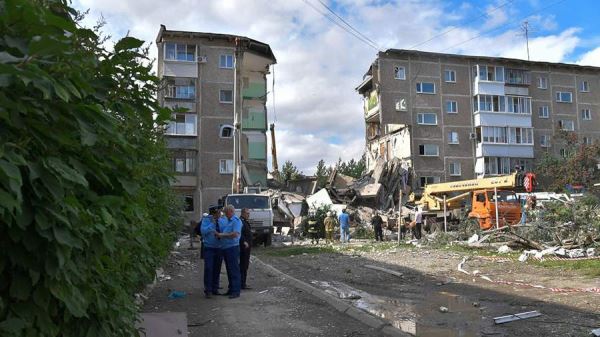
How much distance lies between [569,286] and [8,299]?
1162cm

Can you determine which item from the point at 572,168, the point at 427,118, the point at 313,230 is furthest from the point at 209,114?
the point at 572,168

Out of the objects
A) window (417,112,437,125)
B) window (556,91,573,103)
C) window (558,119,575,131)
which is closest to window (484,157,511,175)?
window (417,112,437,125)

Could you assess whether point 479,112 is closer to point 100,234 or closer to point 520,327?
point 520,327

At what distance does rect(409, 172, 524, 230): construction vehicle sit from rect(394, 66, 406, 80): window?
1936 centimetres

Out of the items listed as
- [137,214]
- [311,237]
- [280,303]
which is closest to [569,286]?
[280,303]

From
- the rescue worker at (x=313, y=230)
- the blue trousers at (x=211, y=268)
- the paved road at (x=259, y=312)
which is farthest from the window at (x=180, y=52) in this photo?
the blue trousers at (x=211, y=268)

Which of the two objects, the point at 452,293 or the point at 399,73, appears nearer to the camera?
the point at 452,293

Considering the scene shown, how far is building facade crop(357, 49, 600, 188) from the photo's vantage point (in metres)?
49.4

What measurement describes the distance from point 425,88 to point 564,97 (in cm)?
1507

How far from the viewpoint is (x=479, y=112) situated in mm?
50500

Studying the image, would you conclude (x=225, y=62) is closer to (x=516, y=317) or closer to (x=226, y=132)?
(x=226, y=132)

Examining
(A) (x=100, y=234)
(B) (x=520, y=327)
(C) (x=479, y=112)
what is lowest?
(B) (x=520, y=327)

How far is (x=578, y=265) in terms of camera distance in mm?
14164

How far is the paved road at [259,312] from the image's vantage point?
24.9 feet
